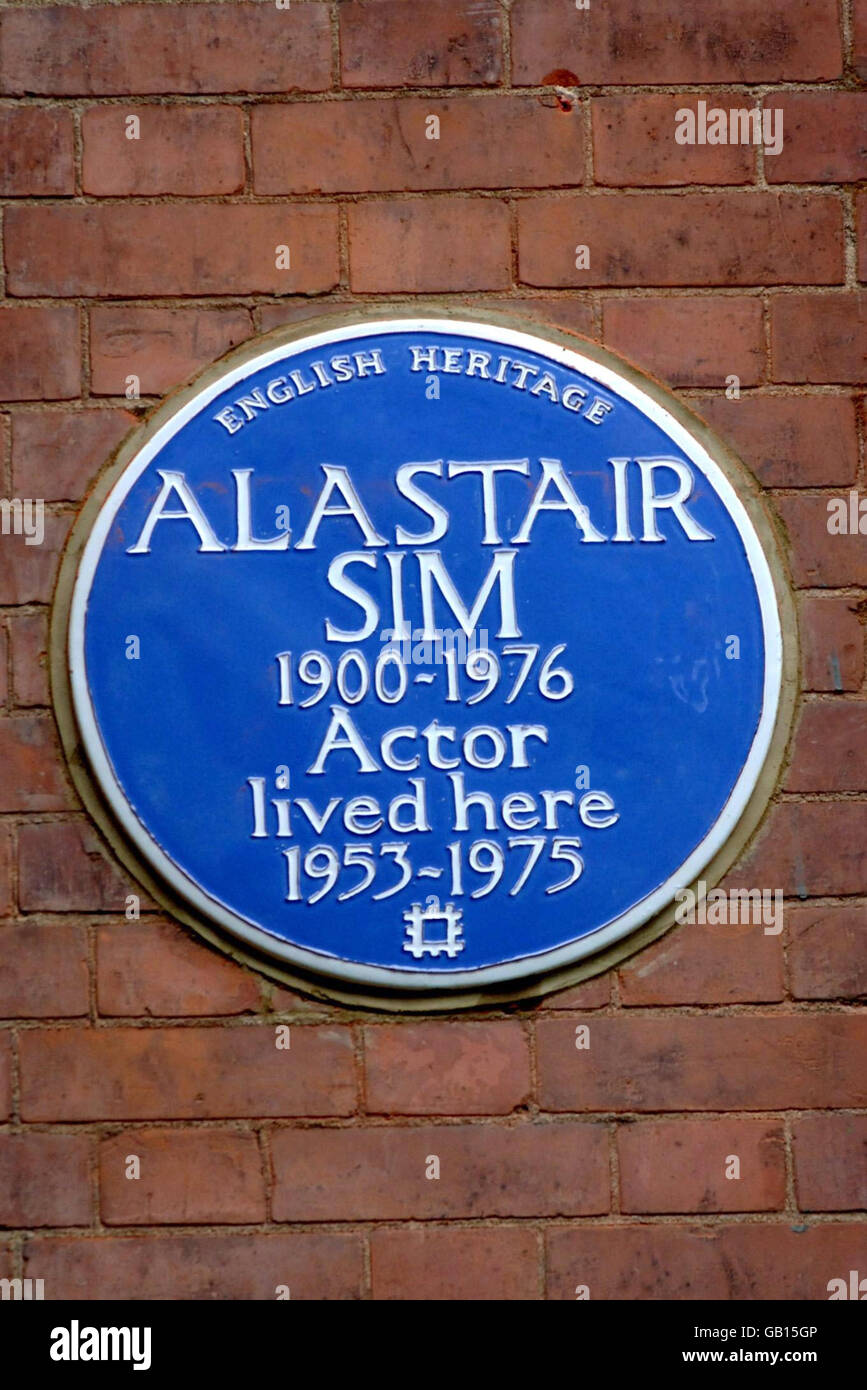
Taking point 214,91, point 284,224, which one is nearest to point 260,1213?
point 284,224

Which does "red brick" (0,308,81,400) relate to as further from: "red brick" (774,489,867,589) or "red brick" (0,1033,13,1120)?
"red brick" (774,489,867,589)

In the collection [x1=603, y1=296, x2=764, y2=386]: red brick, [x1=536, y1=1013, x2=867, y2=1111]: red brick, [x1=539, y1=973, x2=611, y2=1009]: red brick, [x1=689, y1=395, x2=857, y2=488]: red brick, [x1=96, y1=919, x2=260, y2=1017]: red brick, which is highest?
[x1=603, y1=296, x2=764, y2=386]: red brick

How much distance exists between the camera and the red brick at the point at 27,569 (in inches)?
76.5

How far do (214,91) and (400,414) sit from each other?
49 cm

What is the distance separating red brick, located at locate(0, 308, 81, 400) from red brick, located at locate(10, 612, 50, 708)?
30 cm

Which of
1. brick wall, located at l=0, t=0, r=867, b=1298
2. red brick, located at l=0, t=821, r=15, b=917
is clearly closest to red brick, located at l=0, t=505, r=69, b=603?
brick wall, located at l=0, t=0, r=867, b=1298

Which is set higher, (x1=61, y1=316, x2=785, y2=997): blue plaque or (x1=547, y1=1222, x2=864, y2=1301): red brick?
(x1=61, y1=316, x2=785, y2=997): blue plaque

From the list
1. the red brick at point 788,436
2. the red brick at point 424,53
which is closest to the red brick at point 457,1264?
the red brick at point 788,436

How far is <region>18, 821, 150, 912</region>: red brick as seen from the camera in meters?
1.92

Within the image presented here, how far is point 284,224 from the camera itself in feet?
6.39

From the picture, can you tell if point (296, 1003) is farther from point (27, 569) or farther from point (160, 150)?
point (160, 150)

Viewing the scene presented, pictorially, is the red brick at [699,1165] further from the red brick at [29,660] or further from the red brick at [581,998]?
the red brick at [29,660]

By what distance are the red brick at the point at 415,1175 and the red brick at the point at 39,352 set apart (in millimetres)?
1006
